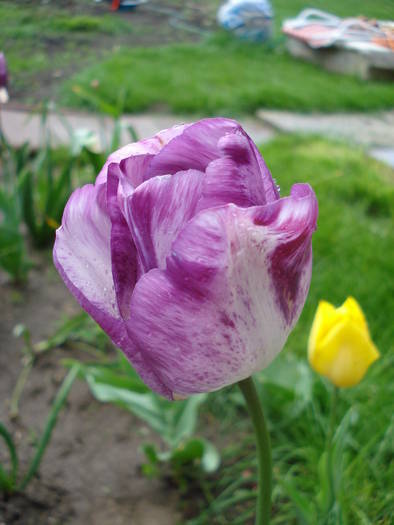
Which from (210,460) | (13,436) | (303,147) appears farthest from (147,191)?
(303,147)

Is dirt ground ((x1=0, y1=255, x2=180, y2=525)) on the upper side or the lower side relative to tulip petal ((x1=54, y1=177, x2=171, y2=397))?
lower

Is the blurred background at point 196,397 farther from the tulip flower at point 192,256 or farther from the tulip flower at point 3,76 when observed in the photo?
the tulip flower at point 192,256

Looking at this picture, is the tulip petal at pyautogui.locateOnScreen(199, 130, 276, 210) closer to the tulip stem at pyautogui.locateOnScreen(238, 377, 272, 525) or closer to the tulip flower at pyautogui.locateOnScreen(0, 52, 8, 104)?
the tulip stem at pyautogui.locateOnScreen(238, 377, 272, 525)

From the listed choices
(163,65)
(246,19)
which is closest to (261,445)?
(246,19)

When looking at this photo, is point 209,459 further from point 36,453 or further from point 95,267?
point 95,267

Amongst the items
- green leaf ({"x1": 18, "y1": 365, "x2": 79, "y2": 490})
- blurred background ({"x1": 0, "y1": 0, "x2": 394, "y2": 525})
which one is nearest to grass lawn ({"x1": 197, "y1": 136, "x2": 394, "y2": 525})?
blurred background ({"x1": 0, "y1": 0, "x2": 394, "y2": 525})

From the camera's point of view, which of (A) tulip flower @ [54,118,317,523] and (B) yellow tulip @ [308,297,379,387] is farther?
(B) yellow tulip @ [308,297,379,387]
